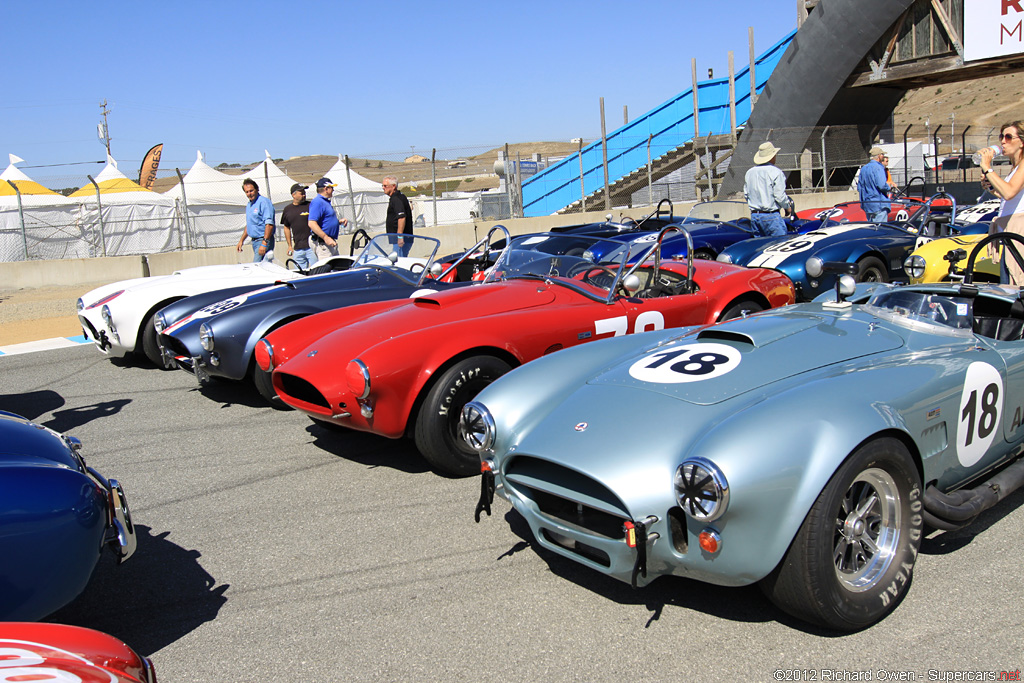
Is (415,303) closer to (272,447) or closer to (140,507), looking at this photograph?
(272,447)

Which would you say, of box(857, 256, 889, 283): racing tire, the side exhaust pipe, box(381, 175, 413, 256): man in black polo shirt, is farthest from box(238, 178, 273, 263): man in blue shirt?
the side exhaust pipe

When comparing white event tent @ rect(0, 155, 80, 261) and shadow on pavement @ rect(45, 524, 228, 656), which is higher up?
white event tent @ rect(0, 155, 80, 261)

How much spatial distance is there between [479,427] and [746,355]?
1.23 meters

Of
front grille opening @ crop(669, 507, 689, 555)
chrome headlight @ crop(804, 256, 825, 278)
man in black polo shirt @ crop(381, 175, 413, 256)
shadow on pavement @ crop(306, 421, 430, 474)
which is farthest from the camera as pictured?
man in black polo shirt @ crop(381, 175, 413, 256)

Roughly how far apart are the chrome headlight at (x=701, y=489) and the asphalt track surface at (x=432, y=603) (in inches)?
21.6

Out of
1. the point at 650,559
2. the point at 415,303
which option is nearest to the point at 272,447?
the point at 415,303

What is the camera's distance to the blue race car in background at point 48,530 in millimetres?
2512

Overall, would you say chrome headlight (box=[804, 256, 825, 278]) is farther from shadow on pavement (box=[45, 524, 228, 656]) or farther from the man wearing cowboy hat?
the man wearing cowboy hat

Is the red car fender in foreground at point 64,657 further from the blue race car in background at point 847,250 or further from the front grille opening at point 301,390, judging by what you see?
the blue race car in background at point 847,250

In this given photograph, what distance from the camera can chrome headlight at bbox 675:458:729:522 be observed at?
2520 mm

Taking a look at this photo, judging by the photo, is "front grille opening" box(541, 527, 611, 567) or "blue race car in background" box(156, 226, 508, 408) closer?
"front grille opening" box(541, 527, 611, 567)

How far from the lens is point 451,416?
4371 mm

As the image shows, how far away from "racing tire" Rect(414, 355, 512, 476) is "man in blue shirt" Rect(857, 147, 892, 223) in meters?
10.3

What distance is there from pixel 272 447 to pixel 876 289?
3.91 meters
